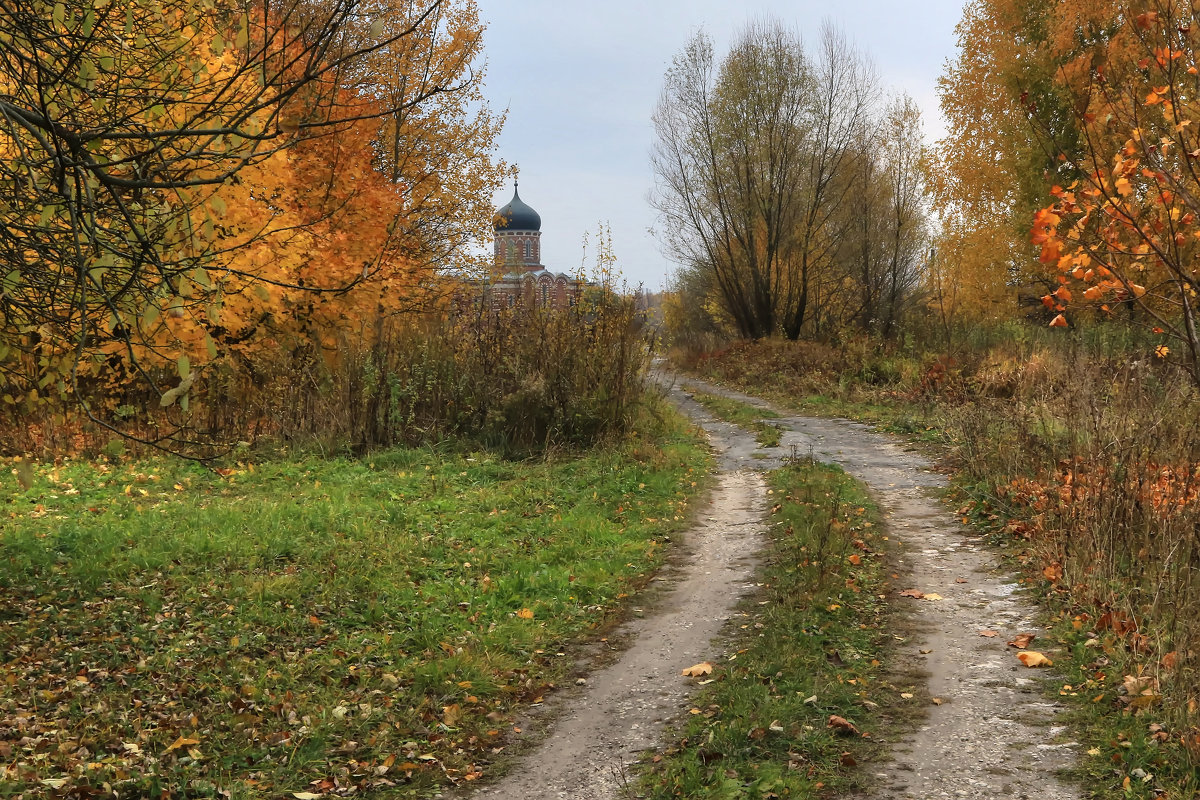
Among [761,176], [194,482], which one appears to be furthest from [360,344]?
[761,176]

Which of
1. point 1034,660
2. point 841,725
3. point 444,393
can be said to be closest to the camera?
point 841,725

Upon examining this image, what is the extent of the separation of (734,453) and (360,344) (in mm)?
5850

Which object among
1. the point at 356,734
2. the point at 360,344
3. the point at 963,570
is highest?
the point at 360,344

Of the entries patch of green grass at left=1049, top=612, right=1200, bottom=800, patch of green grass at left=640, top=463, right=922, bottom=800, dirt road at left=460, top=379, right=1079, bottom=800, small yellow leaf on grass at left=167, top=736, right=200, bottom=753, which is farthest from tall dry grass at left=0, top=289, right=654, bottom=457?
patch of green grass at left=1049, top=612, right=1200, bottom=800

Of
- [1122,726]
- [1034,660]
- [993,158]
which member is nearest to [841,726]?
[1122,726]

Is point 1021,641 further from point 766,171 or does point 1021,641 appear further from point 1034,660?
point 766,171

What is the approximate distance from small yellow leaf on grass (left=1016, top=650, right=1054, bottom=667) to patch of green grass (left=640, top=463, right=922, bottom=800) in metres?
0.77

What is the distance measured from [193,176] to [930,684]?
20.3 ft

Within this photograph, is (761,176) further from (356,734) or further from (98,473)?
(356,734)

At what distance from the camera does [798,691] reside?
495cm

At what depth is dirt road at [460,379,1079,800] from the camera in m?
4.09

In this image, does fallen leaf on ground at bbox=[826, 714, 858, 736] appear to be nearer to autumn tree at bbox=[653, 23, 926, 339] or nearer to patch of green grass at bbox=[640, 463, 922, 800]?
patch of green grass at bbox=[640, 463, 922, 800]

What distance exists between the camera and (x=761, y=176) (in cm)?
2608

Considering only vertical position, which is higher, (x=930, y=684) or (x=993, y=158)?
(x=993, y=158)
